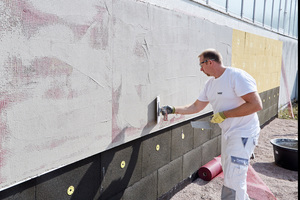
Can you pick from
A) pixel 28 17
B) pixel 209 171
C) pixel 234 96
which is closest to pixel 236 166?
pixel 234 96

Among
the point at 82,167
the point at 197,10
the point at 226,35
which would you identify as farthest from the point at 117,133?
the point at 226,35

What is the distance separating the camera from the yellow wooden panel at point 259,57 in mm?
5441

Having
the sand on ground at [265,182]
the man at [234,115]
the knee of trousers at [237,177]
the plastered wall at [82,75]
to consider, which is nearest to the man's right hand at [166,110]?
the man at [234,115]

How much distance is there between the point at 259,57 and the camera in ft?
22.2

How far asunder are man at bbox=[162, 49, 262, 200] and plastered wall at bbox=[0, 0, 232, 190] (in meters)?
0.51

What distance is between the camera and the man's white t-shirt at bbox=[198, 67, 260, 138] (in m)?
3.00

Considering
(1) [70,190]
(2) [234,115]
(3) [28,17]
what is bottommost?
(1) [70,190]

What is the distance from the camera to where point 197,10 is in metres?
4.13

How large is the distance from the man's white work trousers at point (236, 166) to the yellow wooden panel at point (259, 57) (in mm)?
2481

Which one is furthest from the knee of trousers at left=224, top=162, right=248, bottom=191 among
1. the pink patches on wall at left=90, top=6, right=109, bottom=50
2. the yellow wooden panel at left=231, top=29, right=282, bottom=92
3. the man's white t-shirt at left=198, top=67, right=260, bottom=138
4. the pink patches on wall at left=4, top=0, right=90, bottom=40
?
the yellow wooden panel at left=231, top=29, right=282, bottom=92

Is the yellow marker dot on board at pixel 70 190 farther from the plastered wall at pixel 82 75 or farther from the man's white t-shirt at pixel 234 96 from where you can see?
the man's white t-shirt at pixel 234 96

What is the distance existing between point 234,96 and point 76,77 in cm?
173

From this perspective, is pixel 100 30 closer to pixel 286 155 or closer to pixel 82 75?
pixel 82 75

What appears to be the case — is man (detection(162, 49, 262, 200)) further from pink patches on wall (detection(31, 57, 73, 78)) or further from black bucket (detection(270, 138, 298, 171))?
black bucket (detection(270, 138, 298, 171))
